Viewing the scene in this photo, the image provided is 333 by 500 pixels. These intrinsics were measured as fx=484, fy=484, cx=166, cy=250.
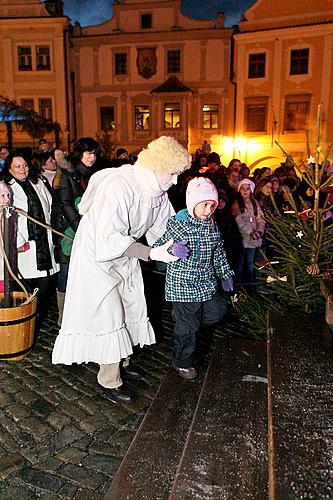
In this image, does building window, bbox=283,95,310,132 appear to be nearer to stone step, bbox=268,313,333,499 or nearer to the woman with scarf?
the woman with scarf

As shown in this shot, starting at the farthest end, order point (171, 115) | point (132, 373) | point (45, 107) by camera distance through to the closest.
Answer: point (45, 107) → point (171, 115) → point (132, 373)

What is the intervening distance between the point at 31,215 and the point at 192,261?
227 cm

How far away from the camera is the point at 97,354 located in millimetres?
4008

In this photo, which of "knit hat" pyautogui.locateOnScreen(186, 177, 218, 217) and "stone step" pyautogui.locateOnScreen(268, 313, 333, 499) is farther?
"knit hat" pyautogui.locateOnScreen(186, 177, 218, 217)

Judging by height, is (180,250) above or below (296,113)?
below

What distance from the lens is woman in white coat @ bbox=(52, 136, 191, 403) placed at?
146 inches

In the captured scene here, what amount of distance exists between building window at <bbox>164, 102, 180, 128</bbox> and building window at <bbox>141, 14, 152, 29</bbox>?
4963 millimetres

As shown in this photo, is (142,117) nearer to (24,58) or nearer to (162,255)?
(24,58)

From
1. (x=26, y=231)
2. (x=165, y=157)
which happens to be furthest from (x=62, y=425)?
(x=26, y=231)

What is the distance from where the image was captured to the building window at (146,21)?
28928mm

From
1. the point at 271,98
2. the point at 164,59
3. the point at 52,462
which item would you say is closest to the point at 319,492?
the point at 52,462

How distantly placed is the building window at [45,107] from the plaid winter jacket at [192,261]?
27860 mm

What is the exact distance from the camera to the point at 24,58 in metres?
29.8

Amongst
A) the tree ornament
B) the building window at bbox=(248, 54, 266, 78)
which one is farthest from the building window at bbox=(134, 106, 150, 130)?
the tree ornament
